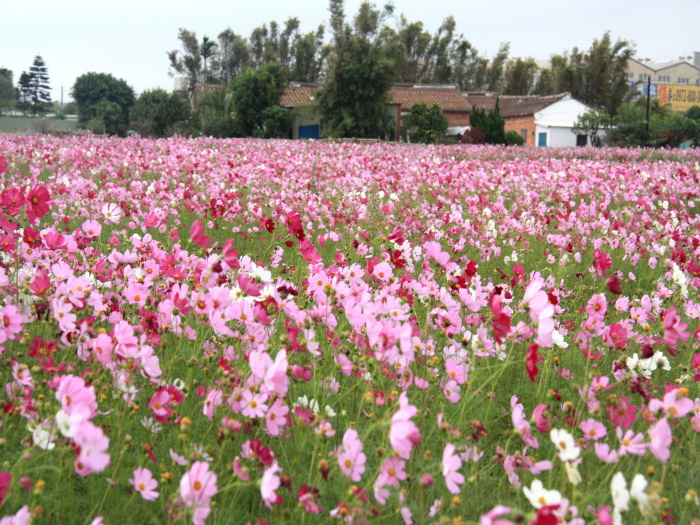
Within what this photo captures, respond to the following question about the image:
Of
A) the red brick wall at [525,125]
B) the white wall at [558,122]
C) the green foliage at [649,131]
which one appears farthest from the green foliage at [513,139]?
the white wall at [558,122]

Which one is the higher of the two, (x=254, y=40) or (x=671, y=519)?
(x=254, y=40)

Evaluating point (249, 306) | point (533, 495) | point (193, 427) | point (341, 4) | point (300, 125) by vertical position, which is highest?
point (341, 4)

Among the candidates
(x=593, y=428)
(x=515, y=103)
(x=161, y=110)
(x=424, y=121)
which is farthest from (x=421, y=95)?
(x=593, y=428)

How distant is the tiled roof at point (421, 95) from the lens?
4362 cm

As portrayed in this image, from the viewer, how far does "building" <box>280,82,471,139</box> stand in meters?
39.1

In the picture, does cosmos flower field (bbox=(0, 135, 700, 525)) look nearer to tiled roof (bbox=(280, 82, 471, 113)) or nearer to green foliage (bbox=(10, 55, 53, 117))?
tiled roof (bbox=(280, 82, 471, 113))

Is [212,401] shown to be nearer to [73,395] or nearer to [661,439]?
[73,395]

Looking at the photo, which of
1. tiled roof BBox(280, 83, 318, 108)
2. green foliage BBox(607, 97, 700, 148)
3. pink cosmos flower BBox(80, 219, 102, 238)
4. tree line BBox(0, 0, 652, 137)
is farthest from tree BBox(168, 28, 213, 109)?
pink cosmos flower BBox(80, 219, 102, 238)

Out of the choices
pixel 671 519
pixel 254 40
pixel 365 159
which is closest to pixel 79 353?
pixel 671 519

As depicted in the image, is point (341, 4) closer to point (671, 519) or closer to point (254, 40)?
point (254, 40)

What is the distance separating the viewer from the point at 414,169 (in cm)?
1045

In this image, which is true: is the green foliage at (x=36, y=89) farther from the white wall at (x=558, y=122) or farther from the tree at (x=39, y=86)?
the white wall at (x=558, y=122)

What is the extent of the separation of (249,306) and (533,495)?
1067mm

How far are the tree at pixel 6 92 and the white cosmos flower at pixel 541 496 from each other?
6230 centimetres
